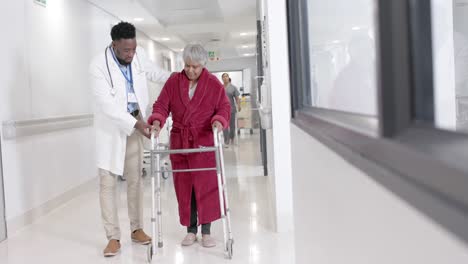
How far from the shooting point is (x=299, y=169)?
2.44 m

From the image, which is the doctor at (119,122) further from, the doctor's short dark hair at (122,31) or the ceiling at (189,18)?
the ceiling at (189,18)

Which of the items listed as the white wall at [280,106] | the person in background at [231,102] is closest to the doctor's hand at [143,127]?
the white wall at [280,106]

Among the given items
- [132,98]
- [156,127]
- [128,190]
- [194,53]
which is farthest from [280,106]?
[128,190]

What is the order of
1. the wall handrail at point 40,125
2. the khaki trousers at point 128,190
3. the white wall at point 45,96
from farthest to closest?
the white wall at point 45,96 → the wall handrail at point 40,125 → the khaki trousers at point 128,190

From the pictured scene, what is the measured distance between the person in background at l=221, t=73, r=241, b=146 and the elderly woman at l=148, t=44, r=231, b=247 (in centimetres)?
617

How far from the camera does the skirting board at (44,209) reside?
4359mm

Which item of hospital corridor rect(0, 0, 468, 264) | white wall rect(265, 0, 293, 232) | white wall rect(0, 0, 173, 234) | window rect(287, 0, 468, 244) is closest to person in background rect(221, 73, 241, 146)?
hospital corridor rect(0, 0, 468, 264)

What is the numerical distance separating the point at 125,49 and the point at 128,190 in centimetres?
109

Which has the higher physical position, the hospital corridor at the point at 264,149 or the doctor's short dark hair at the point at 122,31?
the doctor's short dark hair at the point at 122,31

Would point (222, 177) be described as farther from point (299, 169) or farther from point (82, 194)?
point (82, 194)

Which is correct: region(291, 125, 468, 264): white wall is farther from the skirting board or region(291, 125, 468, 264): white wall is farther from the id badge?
the skirting board

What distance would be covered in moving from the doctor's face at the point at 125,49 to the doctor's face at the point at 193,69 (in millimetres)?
433

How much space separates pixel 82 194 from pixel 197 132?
3.06 meters

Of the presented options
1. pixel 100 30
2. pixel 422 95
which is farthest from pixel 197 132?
pixel 100 30
